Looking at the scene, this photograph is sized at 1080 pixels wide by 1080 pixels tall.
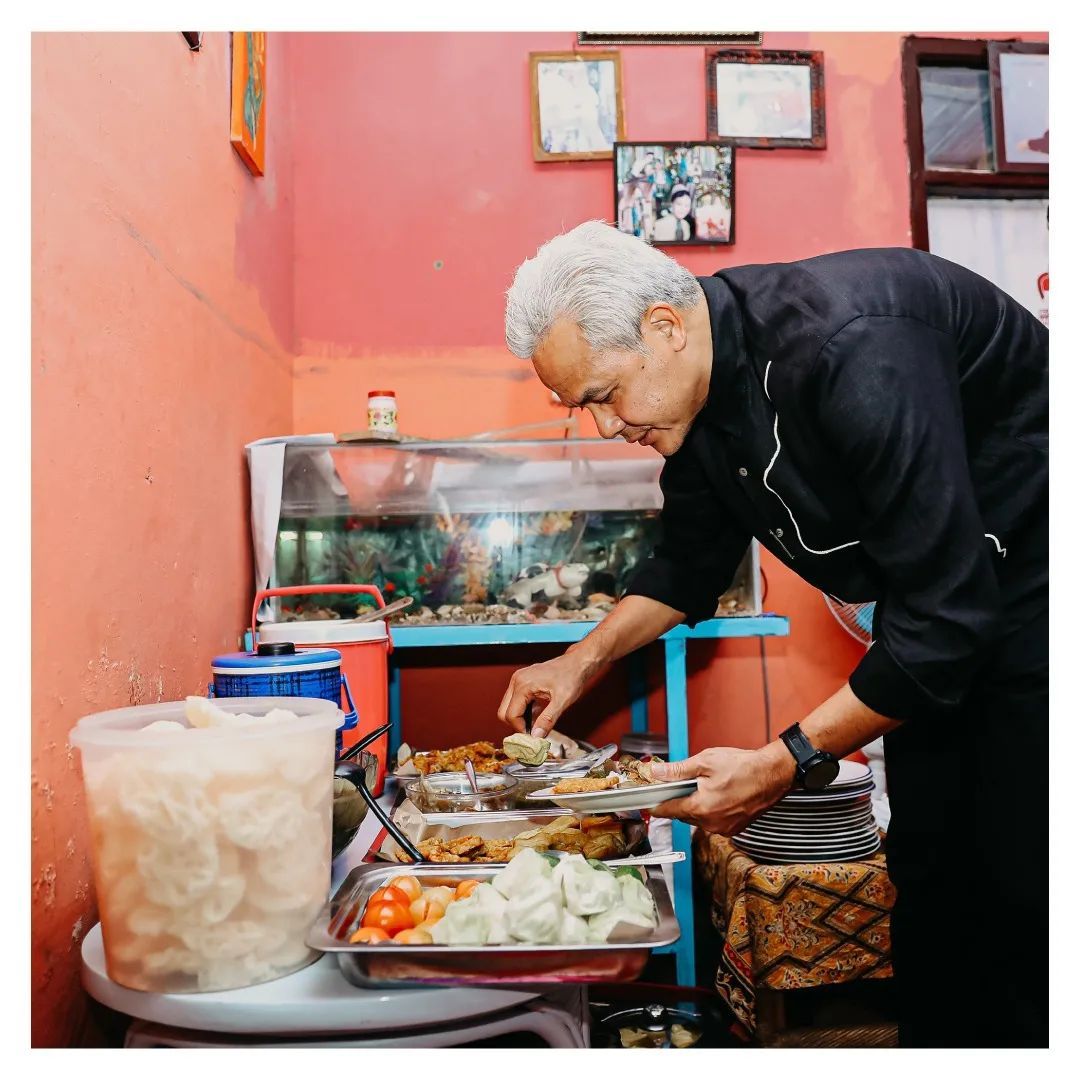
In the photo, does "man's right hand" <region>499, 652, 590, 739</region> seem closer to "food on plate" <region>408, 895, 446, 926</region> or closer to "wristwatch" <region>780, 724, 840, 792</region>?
"wristwatch" <region>780, 724, 840, 792</region>

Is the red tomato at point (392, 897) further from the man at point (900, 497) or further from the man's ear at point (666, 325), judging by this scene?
the man's ear at point (666, 325)

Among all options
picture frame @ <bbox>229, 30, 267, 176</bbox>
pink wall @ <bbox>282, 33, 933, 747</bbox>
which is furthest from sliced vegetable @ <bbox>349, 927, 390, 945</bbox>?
pink wall @ <bbox>282, 33, 933, 747</bbox>

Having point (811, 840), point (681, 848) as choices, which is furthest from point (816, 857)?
point (681, 848)

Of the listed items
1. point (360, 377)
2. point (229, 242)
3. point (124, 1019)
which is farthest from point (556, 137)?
point (124, 1019)

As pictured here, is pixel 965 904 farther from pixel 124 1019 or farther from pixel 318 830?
pixel 124 1019

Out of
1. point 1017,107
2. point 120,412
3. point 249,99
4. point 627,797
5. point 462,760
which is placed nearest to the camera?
point 627,797

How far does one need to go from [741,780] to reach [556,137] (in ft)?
8.70

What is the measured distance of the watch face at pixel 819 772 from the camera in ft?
4.05

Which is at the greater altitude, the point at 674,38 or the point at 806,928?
the point at 674,38

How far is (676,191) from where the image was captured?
314 centimetres

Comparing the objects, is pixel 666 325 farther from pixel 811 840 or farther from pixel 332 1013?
pixel 811 840

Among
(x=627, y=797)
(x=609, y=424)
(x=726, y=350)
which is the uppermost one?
(x=726, y=350)

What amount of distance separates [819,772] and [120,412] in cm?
124
